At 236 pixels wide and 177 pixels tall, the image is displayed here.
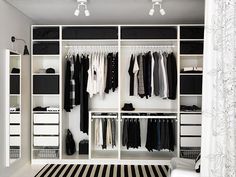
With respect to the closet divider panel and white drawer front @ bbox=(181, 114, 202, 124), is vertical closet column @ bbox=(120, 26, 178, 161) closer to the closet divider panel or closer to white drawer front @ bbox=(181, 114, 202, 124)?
the closet divider panel

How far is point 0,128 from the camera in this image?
131 inches

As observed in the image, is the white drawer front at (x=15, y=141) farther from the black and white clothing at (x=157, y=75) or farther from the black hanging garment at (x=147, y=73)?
the black hanging garment at (x=147, y=73)

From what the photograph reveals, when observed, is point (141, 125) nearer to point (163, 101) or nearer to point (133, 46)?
point (163, 101)

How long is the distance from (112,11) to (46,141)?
2.45 meters

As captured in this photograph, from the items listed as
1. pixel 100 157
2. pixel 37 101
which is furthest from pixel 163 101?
pixel 37 101

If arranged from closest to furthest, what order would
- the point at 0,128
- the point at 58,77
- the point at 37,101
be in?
the point at 0,128 → the point at 58,77 → the point at 37,101

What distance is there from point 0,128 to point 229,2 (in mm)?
3026

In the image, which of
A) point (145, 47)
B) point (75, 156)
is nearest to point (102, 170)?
→ point (75, 156)

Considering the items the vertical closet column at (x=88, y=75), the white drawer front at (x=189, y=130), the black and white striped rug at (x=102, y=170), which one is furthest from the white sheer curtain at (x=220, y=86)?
the vertical closet column at (x=88, y=75)

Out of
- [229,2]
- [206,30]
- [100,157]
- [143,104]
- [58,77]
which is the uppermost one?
[229,2]

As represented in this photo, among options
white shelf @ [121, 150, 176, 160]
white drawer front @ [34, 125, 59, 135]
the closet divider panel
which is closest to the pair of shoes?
the closet divider panel

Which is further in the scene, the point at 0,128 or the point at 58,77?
the point at 58,77

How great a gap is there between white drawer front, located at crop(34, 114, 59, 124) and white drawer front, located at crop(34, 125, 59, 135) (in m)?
0.07

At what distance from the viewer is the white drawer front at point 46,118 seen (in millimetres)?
4348
